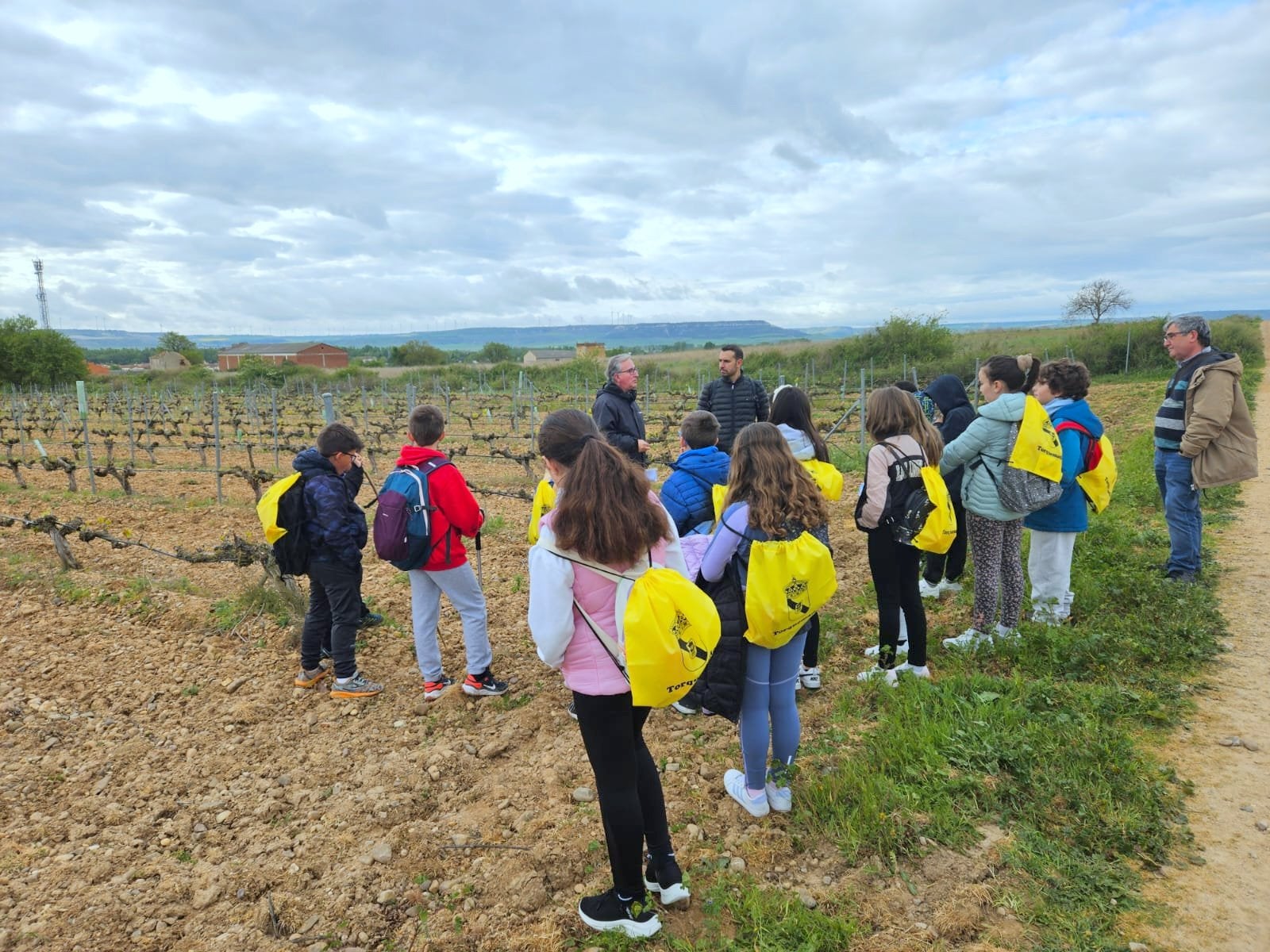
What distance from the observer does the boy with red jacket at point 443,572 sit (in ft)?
11.3

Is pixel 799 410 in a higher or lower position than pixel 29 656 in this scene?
higher

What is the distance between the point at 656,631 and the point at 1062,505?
3.13 metres

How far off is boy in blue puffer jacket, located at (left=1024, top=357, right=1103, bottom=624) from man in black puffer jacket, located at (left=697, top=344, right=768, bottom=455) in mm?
1746

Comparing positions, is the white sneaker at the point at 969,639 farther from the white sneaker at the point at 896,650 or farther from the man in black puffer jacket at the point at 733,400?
the man in black puffer jacket at the point at 733,400

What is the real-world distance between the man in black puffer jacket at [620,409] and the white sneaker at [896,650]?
177 cm

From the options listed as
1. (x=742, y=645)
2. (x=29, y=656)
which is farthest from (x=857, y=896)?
(x=29, y=656)

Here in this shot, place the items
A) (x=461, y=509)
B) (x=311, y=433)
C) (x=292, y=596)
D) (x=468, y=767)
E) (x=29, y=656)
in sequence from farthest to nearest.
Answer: (x=311, y=433) → (x=292, y=596) → (x=29, y=656) → (x=461, y=509) → (x=468, y=767)

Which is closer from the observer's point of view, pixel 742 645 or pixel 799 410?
pixel 742 645

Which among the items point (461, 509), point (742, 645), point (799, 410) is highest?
point (799, 410)

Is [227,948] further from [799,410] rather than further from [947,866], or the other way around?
[799,410]

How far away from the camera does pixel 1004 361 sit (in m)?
3.65

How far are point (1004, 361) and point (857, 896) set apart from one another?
2680mm

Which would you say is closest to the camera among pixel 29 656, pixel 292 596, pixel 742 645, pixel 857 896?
pixel 857 896

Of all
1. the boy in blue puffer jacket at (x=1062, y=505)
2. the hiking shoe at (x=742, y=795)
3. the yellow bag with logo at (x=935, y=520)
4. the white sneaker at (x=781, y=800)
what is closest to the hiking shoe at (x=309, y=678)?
the hiking shoe at (x=742, y=795)
